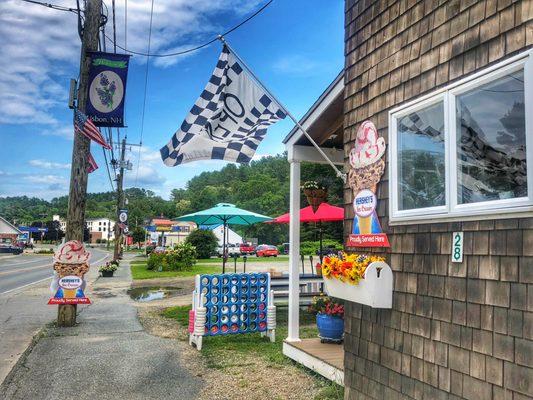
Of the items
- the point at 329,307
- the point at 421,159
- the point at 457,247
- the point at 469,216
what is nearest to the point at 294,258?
the point at 329,307

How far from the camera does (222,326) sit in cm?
781

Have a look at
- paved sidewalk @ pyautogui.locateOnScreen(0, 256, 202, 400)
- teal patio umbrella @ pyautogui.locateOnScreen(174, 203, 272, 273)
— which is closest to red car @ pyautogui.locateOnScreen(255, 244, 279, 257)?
teal patio umbrella @ pyautogui.locateOnScreen(174, 203, 272, 273)

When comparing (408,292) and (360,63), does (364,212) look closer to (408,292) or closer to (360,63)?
(408,292)

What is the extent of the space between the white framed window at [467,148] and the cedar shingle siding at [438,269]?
11cm

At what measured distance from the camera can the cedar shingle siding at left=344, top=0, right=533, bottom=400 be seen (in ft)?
9.66

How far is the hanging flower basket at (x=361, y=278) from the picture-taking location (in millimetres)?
4008

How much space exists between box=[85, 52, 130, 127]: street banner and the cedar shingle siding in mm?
6482

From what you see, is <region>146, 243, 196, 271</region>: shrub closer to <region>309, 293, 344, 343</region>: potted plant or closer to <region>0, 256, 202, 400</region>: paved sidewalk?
<region>0, 256, 202, 400</region>: paved sidewalk

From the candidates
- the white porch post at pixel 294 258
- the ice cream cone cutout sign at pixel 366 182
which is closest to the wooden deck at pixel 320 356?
the white porch post at pixel 294 258

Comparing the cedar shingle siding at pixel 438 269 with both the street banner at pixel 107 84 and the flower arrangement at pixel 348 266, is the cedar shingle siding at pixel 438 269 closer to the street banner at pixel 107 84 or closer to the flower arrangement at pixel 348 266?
the flower arrangement at pixel 348 266

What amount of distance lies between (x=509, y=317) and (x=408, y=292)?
100cm

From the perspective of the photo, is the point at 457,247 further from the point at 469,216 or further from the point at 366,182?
the point at 366,182

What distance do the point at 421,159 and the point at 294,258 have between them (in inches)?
138

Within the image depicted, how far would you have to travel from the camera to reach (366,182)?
178 inches
